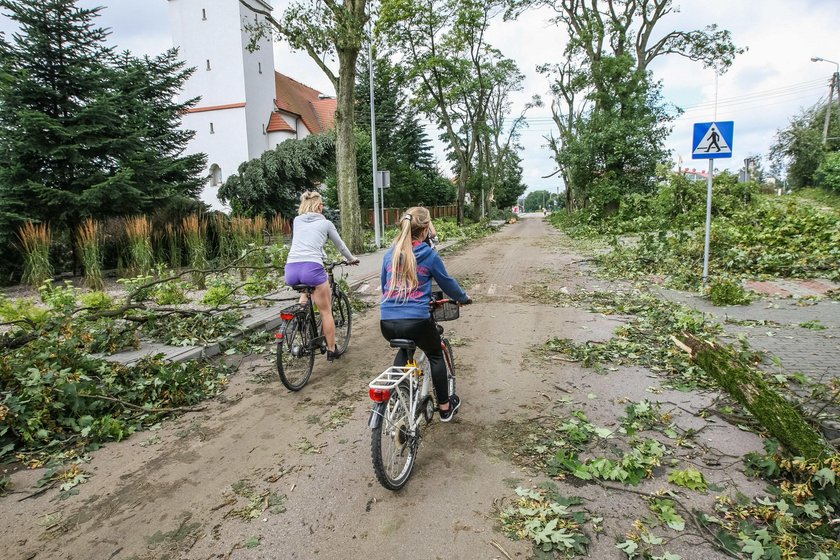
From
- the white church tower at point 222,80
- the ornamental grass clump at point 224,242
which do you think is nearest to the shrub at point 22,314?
the ornamental grass clump at point 224,242

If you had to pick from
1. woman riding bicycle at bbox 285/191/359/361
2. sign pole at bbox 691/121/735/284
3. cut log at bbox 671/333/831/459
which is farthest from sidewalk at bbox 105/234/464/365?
sign pole at bbox 691/121/735/284

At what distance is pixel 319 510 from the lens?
10.1 feet

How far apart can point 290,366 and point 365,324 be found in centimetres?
269

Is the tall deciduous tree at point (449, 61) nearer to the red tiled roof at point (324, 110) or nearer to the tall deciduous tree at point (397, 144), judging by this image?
the tall deciduous tree at point (397, 144)

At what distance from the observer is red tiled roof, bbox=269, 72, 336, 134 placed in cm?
4709

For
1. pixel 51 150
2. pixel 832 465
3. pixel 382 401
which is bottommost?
pixel 832 465

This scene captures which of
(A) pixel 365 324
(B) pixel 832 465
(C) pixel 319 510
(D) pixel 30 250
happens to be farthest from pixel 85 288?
(B) pixel 832 465

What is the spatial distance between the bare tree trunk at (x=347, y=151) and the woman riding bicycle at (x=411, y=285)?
13948mm

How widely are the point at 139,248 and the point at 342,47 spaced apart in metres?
8.96

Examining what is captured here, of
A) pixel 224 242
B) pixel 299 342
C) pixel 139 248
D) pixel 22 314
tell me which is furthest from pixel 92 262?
pixel 299 342

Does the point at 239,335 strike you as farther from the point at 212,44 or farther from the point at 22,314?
the point at 212,44

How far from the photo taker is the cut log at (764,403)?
10.3ft

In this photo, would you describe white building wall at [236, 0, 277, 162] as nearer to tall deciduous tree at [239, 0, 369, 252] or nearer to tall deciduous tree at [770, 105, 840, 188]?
tall deciduous tree at [239, 0, 369, 252]

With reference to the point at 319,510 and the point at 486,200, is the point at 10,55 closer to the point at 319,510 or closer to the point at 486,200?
the point at 319,510
